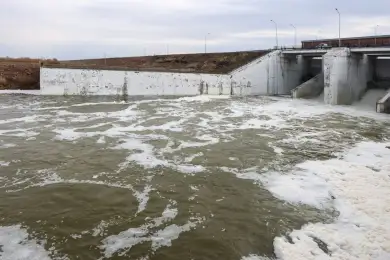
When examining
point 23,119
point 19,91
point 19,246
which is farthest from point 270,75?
point 19,246

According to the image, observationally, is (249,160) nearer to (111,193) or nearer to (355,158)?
(355,158)

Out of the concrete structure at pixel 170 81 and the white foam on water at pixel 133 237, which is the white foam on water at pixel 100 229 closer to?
the white foam on water at pixel 133 237

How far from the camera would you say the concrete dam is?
1199 inches

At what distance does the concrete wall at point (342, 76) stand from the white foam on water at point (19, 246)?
25.5 m

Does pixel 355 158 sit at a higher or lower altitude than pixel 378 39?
lower

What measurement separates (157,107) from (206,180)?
16813 millimetres

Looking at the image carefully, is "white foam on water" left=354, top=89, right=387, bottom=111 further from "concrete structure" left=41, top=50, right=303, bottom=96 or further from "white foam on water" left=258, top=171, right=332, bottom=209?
"white foam on water" left=258, top=171, right=332, bottom=209

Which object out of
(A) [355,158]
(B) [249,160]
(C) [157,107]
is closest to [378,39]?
(C) [157,107]

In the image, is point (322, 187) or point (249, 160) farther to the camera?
point (249, 160)

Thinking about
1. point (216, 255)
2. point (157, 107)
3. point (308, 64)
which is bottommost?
point (216, 255)

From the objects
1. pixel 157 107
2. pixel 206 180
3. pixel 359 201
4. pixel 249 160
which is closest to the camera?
pixel 359 201

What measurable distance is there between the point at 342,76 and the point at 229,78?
1044 centimetres

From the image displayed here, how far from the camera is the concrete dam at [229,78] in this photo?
3045 cm

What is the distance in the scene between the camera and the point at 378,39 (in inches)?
1249
